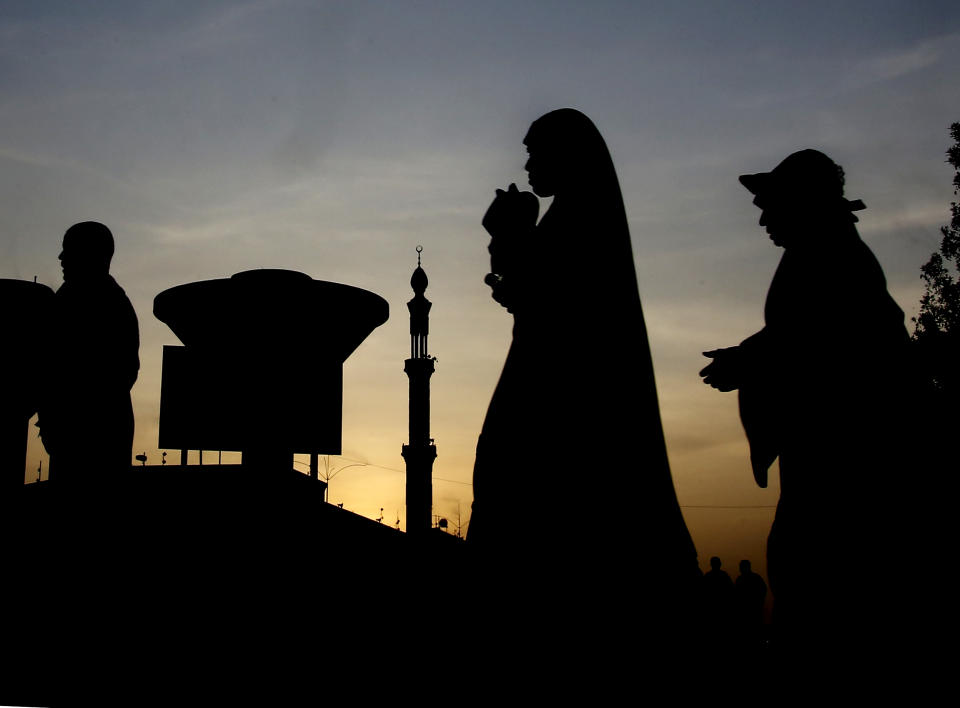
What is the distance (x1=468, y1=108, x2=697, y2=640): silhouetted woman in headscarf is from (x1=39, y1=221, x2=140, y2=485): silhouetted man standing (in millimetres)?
2866

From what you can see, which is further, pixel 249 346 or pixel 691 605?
pixel 249 346

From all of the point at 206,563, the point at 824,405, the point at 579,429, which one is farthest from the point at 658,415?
the point at 206,563

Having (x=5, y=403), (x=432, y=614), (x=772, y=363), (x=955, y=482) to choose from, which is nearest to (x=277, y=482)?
(x=5, y=403)

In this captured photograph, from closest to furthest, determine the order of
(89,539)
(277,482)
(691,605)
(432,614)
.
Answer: (691,605) → (432,614) → (89,539) → (277,482)

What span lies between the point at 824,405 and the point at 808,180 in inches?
33.3

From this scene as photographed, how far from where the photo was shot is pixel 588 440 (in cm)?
283

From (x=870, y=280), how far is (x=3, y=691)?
143 inches

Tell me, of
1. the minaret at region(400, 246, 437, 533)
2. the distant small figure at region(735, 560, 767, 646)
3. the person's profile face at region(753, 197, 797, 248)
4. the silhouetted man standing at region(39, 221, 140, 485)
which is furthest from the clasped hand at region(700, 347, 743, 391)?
the minaret at region(400, 246, 437, 533)

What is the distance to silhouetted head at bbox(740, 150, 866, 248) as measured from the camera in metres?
3.41

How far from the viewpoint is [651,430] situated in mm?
2908

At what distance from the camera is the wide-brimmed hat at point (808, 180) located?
3406mm

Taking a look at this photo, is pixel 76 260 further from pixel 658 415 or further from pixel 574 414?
pixel 658 415

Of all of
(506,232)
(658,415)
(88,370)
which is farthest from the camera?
(88,370)

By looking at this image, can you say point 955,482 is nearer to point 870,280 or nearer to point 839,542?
point 839,542
